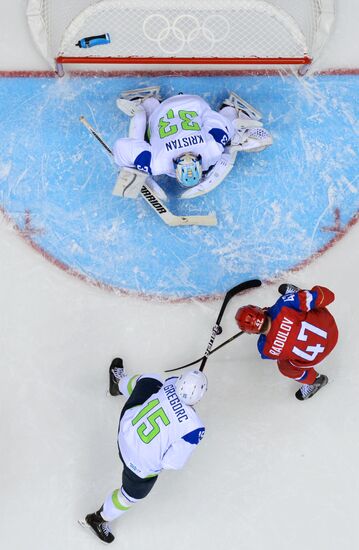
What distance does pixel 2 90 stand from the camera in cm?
439

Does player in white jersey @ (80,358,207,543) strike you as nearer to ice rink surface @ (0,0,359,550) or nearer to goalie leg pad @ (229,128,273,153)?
ice rink surface @ (0,0,359,550)

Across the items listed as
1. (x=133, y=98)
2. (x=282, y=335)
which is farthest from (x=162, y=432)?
(x=133, y=98)

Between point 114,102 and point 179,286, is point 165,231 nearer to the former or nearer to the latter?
point 179,286

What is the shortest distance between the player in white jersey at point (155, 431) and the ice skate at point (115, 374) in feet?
1.05

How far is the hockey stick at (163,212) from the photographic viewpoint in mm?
4199

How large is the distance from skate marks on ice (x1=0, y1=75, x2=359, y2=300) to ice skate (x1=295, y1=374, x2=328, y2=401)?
0.75 meters

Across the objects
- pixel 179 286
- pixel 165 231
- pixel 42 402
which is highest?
pixel 165 231

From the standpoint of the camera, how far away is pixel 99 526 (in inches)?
161

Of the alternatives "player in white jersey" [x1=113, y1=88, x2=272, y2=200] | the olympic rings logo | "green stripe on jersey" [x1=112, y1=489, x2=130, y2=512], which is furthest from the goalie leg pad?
"green stripe on jersey" [x1=112, y1=489, x2=130, y2=512]

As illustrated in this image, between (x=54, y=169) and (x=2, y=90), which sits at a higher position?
(x=2, y=90)

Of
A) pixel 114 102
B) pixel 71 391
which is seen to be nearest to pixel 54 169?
pixel 114 102

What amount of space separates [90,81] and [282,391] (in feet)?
7.98

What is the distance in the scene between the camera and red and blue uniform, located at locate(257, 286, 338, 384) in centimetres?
368

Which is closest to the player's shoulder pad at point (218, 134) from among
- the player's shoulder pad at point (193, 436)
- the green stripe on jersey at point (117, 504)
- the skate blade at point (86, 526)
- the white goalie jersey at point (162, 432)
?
the white goalie jersey at point (162, 432)
